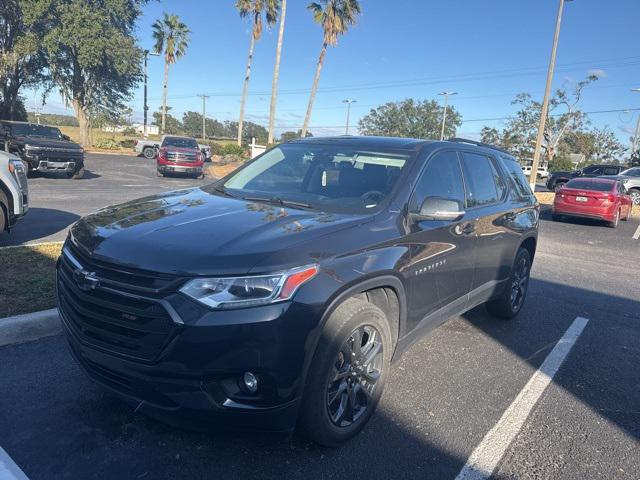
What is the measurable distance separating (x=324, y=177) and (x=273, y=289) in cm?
175

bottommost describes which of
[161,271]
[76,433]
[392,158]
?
[76,433]

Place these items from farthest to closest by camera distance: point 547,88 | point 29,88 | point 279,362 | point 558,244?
point 29,88, point 547,88, point 558,244, point 279,362

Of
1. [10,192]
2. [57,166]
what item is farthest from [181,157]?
[10,192]

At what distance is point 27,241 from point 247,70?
35091 millimetres

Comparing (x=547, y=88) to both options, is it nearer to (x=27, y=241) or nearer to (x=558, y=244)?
(x=558, y=244)

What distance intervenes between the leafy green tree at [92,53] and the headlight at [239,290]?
34.6 m

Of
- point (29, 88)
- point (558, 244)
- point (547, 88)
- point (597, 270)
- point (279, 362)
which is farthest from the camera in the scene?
point (29, 88)

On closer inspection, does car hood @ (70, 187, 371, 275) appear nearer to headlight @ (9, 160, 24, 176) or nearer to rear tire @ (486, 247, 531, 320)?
rear tire @ (486, 247, 531, 320)

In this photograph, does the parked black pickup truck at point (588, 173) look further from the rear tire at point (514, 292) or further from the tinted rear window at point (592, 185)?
the rear tire at point (514, 292)

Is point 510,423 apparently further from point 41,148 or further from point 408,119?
point 408,119

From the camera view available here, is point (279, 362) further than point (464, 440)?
No

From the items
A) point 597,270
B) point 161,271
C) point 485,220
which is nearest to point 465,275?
point 485,220

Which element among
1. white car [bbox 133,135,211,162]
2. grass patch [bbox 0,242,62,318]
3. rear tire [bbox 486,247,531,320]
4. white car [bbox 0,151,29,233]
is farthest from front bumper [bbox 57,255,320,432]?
white car [bbox 133,135,211,162]

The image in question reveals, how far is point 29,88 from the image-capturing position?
36.8 metres
